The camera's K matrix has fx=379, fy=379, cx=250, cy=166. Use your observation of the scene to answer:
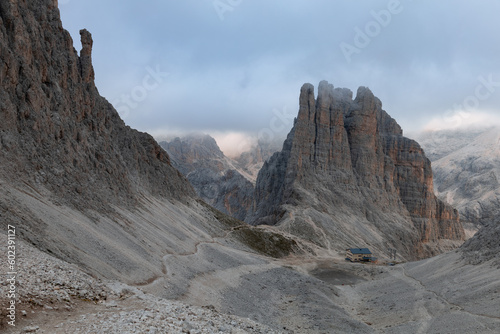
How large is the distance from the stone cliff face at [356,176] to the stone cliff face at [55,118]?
60.4m

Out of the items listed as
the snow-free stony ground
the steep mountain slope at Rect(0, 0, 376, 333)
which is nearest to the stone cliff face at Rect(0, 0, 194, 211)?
the steep mountain slope at Rect(0, 0, 376, 333)

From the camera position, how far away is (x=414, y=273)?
184 feet

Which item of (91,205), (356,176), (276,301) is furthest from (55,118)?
(356,176)

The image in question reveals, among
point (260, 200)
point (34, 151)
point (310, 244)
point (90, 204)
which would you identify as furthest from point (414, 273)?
point (260, 200)

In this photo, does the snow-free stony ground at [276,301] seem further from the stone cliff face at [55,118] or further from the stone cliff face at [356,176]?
the stone cliff face at [356,176]

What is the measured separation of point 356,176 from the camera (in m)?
143

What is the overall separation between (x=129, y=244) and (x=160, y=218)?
20661mm

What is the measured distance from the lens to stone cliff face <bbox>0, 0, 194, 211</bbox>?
47.3m

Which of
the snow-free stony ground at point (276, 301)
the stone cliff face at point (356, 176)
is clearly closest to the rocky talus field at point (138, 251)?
the snow-free stony ground at point (276, 301)

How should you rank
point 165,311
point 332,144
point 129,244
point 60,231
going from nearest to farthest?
1. point 165,311
2. point 60,231
3. point 129,244
4. point 332,144

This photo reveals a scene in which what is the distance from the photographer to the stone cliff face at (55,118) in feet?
A: 155

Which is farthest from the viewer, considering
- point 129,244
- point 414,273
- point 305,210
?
point 305,210

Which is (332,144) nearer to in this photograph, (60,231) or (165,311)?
(60,231)

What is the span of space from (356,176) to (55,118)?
111883 mm
